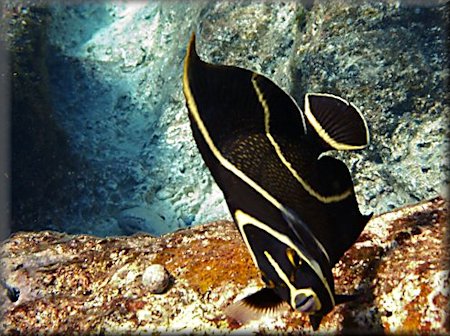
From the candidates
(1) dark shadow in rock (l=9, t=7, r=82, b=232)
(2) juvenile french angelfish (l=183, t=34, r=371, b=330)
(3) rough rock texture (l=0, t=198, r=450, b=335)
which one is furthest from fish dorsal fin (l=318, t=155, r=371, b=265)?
(1) dark shadow in rock (l=9, t=7, r=82, b=232)

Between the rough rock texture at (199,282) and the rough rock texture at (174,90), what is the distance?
65.6 inches

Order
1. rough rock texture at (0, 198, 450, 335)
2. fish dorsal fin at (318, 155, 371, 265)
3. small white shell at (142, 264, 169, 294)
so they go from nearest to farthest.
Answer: fish dorsal fin at (318, 155, 371, 265)
rough rock texture at (0, 198, 450, 335)
small white shell at (142, 264, 169, 294)

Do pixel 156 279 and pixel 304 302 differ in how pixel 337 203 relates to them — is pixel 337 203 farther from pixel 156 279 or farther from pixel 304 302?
pixel 156 279

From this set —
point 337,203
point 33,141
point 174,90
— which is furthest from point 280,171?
point 33,141

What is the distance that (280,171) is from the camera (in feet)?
3.97

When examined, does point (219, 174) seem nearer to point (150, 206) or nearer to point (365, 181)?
point (365, 181)

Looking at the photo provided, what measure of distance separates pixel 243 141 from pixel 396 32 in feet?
9.33

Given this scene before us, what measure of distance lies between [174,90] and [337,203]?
3.86 m

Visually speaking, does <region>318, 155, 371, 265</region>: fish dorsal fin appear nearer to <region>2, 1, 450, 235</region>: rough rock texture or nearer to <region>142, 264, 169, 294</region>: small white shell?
<region>142, 264, 169, 294</region>: small white shell

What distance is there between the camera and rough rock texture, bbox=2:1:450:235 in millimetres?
3441

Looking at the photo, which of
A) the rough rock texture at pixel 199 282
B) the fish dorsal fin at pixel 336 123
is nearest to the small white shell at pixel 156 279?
the rough rock texture at pixel 199 282

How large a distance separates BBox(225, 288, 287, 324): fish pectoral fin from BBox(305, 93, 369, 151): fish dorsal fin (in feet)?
1.54

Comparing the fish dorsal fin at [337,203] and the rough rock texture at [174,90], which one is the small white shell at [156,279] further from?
the rough rock texture at [174,90]

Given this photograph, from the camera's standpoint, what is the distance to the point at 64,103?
526 cm
